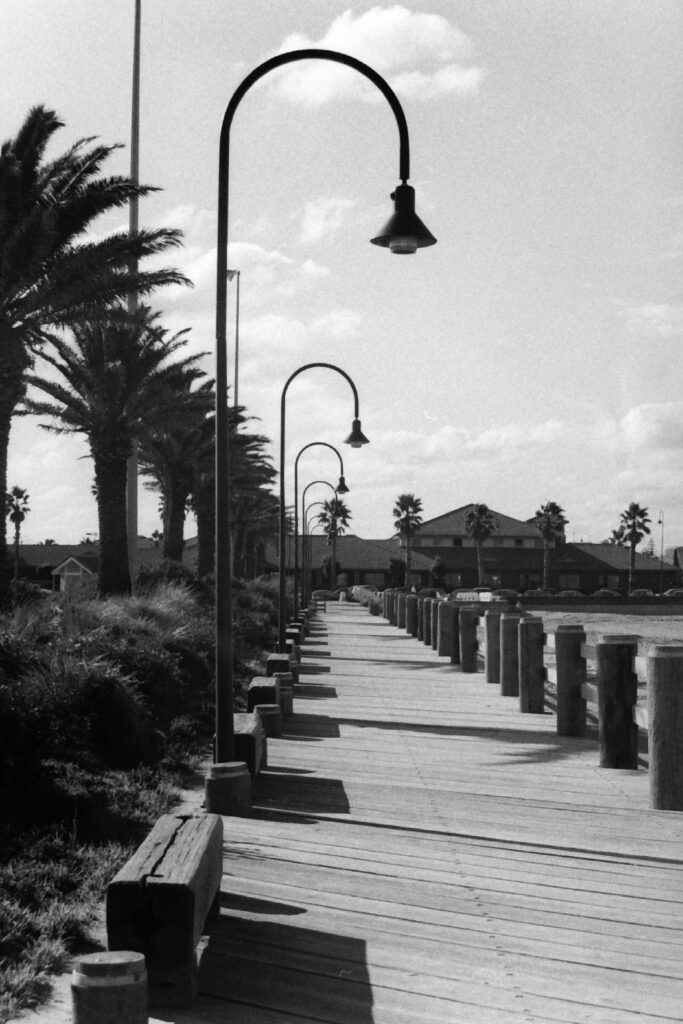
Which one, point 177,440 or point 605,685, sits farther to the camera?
point 177,440

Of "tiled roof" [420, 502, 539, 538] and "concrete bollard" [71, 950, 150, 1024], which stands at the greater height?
"tiled roof" [420, 502, 539, 538]

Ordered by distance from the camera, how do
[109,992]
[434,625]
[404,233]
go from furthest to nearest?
[434,625], [404,233], [109,992]

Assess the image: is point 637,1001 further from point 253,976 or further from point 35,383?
point 35,383

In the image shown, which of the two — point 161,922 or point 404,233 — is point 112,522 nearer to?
point 404,233

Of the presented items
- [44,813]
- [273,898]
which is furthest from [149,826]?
[273,898]

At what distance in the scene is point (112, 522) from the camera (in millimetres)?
29250

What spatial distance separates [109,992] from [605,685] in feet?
21.4

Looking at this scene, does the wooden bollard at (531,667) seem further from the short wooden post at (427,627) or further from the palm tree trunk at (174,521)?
the palm tree trunk at (174,521)

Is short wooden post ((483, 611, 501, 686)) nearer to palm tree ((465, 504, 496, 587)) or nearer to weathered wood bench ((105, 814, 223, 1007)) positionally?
weathered wood bench ((105, 814, 223, 1007))

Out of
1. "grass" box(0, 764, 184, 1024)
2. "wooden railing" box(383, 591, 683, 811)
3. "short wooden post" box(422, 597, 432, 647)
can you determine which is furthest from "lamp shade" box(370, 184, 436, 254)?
"short wooden post" box(422, 597, 432, 647)

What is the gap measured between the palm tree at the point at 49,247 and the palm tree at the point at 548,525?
9056cm

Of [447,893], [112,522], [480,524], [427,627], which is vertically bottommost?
[447,893]

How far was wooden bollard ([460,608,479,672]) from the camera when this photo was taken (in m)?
19.8

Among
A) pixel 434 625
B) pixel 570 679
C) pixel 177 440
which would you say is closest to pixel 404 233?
pixel 570 679
